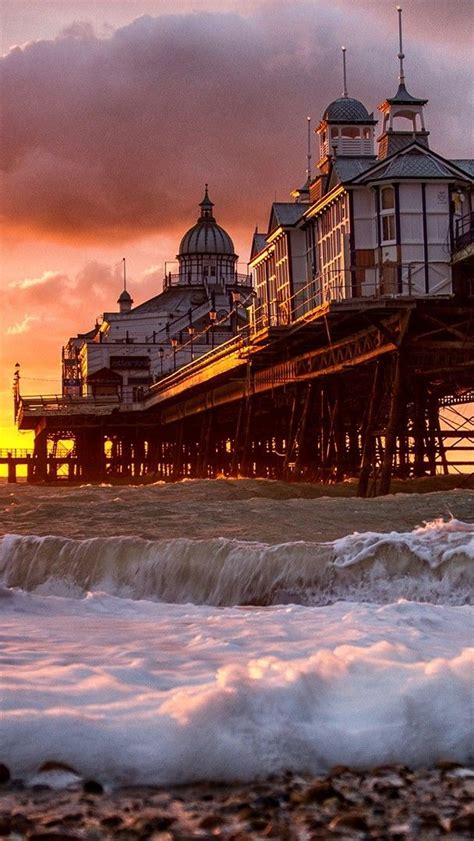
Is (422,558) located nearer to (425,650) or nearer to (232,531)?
(425,650)

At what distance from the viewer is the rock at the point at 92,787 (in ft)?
16.8

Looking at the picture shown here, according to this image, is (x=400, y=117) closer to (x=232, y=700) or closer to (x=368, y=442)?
(x=368, y=442)

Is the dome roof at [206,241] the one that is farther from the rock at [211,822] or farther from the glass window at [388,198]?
the rock at [211,822]

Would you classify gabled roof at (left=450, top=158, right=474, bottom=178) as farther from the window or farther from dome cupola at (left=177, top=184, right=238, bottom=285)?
dome cupola at (left=177, top=184, right=238, bottom=285)

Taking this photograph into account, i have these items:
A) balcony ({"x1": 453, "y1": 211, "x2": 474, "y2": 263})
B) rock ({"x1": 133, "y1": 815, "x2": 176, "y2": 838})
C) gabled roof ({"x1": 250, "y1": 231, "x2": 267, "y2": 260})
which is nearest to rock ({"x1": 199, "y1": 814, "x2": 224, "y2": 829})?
rock ({"x1": 133, "y1": 815, "x2": 176, "y2": 838})

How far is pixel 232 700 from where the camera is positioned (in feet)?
19.9

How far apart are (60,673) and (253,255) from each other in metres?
46.6

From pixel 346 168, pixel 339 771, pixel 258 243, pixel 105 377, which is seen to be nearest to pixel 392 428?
pixel 346 168

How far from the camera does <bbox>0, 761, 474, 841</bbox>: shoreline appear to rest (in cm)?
454

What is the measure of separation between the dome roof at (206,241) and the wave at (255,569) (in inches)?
4634

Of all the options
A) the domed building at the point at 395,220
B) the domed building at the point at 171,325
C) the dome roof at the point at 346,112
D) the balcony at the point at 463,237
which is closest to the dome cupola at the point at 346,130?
the dome roof at the point at 346,112

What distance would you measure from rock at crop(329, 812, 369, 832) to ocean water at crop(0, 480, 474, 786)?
30.0 inches

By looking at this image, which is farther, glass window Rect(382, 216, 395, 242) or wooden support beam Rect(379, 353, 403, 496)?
glass window Rect(382, 216, 395, 242)

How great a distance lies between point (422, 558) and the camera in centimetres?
1192
